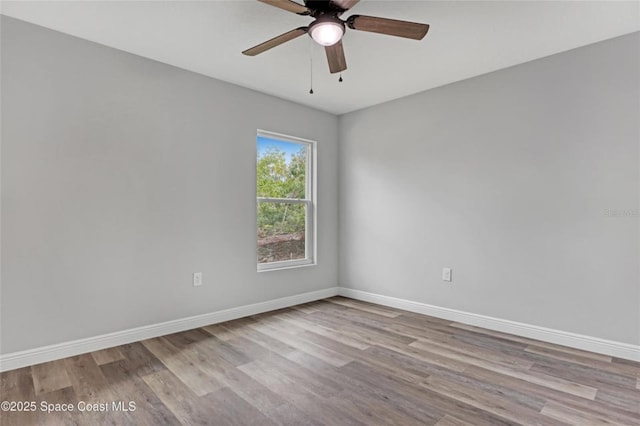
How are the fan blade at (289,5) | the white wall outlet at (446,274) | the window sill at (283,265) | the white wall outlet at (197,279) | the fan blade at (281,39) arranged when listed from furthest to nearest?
the window sill at (283,265) → the white wall outlet at (446,274) → the white wall outlet at (197,279) → the fan blade at (281,39) → the fan blade at (289,5)

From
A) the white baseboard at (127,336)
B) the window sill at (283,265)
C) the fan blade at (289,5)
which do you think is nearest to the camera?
the fan blade at (289,5)

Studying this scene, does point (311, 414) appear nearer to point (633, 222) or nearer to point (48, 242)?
point (48, 242)

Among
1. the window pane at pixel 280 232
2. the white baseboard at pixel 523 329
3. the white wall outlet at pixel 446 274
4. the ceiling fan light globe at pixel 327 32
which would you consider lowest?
the white baseboard at pixel 523 329

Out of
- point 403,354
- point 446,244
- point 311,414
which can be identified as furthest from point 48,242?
point 446,244

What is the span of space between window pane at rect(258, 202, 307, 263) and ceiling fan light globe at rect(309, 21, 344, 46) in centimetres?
213

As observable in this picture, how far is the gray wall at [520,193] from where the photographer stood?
102 inches

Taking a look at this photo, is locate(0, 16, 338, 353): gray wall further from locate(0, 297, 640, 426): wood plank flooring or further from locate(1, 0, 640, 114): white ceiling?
locate(0, 297, 640, 426): wood plank flooring

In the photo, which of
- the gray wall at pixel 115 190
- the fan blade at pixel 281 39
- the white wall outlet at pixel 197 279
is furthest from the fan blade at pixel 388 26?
the white wall outlet at pixel 197 279

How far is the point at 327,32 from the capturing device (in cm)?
197

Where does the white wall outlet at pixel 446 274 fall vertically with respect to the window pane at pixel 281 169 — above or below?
below

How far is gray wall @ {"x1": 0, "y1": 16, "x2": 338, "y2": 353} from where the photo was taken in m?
2.39

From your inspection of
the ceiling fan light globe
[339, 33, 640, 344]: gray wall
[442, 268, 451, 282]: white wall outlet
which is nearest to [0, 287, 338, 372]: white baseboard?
[339, 33, 640, 344]: gray wall

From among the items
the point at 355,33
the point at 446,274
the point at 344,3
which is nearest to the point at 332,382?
the point at 446,274

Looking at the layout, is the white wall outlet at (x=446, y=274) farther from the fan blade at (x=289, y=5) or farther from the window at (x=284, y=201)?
the fan blade at (x=289, y=5)
